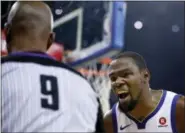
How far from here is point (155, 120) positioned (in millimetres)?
1939

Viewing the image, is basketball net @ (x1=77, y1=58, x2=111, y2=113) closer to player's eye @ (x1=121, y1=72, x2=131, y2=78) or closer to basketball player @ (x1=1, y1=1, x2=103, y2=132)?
player's eye @ (x1=121, y1=72, x2=131, y2=78)

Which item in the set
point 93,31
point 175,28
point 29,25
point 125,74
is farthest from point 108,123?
point 175,28

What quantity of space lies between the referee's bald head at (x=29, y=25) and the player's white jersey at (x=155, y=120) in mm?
969

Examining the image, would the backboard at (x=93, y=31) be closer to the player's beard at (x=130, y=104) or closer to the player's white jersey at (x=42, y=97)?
the player's beard at (x=130, y=104)

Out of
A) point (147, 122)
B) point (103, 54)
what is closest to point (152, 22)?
point (103, 54)

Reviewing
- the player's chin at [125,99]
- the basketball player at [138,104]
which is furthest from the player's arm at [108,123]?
the player's chin at [125,99]

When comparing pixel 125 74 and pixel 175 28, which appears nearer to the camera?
pixel 125 74

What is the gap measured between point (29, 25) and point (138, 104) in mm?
1010

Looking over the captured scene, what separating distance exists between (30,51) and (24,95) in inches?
4.3

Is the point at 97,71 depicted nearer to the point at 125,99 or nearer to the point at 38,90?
the point at 125,99

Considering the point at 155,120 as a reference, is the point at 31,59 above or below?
above

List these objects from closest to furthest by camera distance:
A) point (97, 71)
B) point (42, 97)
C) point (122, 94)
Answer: point (42, 97)
point (122, 94)
point (97, 71)

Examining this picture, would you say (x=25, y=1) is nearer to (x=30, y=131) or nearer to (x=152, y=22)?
(x=30, y=131)

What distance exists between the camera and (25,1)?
1090mm
